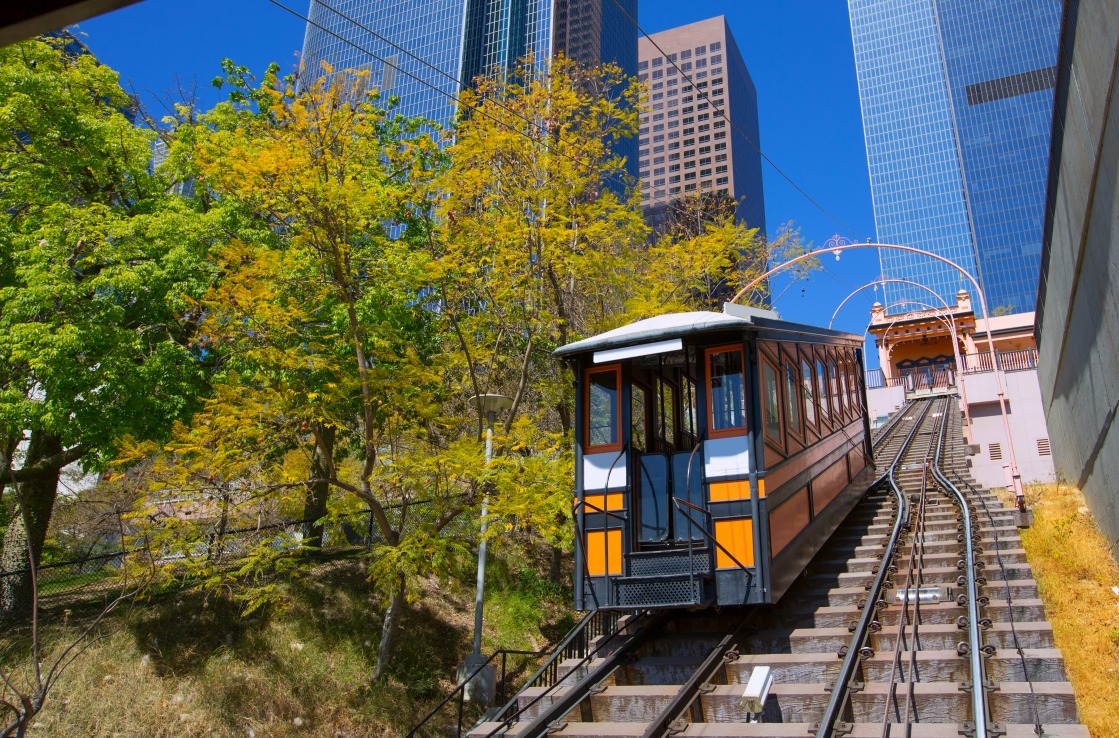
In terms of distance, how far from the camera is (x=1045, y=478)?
27297 mm

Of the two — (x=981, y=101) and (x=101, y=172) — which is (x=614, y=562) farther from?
(x=981, y=101)

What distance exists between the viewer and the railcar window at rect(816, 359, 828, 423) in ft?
41.2

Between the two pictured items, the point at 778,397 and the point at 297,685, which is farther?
the point at 297,685

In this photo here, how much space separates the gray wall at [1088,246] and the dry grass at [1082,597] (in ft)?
1.39

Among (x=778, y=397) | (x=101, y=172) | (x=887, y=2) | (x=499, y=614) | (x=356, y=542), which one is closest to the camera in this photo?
(x=778, y=397)

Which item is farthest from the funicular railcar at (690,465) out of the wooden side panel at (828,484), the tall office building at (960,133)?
the tall office building at (960,133)

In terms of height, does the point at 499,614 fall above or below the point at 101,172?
below

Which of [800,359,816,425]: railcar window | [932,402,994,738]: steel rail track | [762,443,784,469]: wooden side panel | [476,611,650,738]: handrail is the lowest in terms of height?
[476,611,650,738]: handrail

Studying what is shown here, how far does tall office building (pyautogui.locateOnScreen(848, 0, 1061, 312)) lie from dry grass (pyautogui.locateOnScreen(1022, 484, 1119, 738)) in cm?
11461

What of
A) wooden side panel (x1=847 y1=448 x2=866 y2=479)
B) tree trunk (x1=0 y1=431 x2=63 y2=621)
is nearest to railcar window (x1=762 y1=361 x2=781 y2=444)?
wooden side panel (x1=847 y1=448 x2=866 y2=479)

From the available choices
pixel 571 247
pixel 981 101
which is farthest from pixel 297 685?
pixel 981 101

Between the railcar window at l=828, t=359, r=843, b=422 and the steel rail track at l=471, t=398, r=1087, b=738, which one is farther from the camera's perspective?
the railcar window at l=828, t=359, r=843, b=422

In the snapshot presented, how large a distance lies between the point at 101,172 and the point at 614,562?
13130 millimetres

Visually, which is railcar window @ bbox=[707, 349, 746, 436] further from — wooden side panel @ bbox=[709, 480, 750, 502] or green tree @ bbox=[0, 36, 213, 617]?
green tree @ bbox=[0, 36, 213, 617]
